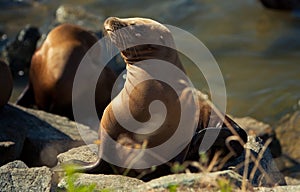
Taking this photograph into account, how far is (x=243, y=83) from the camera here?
31.9 ft

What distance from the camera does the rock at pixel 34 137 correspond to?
237 inches

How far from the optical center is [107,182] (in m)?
4.48

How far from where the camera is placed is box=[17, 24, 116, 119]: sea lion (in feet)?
25.8

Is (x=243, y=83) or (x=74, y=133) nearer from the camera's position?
(x=74, y=133)

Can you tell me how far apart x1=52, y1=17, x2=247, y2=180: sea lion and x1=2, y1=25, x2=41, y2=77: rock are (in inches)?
198

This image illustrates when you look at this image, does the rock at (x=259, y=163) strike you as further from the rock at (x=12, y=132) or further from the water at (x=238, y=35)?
the water at (x=238, y=35)

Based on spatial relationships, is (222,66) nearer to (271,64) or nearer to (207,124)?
(271,64)

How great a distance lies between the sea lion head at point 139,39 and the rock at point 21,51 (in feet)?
16.7

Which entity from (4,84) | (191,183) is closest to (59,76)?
(4,84)

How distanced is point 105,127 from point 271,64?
18.4ft

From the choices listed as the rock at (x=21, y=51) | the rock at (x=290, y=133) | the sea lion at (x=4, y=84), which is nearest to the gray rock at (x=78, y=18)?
the rock at (x=21, y=51)

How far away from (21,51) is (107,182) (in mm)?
5719

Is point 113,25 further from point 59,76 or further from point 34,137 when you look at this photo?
point 59,76

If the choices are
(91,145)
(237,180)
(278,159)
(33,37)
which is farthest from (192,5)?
(237,180)
